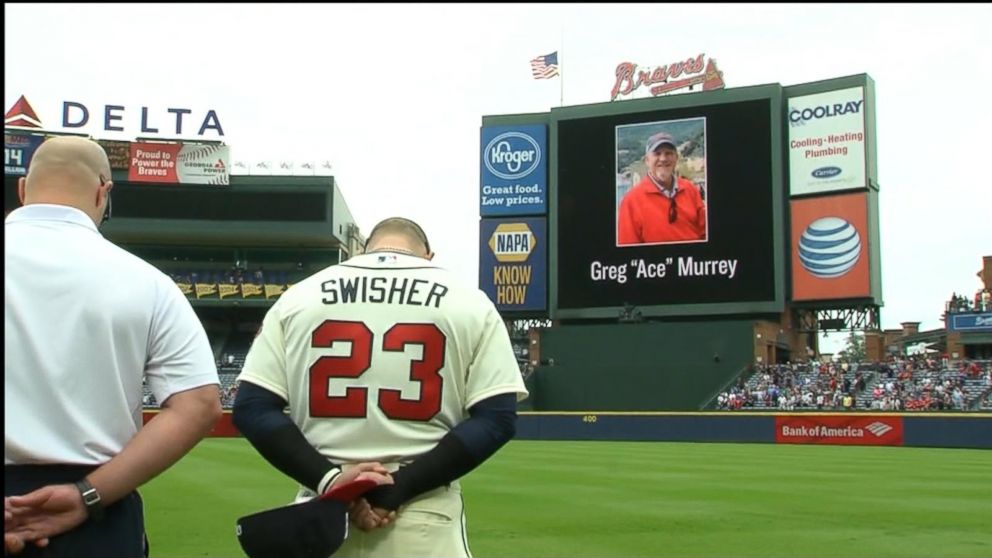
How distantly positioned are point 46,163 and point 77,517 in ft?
3.37

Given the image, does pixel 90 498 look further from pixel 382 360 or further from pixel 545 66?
pixel 545 66

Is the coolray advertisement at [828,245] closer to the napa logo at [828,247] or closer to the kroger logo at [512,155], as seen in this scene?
the napa logo at [828,247]

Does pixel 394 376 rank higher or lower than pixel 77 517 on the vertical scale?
higher

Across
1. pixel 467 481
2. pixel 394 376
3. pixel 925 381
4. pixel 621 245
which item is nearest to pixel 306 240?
pixel 621 245

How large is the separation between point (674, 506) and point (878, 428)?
19.4 metres

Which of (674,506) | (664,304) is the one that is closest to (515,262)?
(664,304)

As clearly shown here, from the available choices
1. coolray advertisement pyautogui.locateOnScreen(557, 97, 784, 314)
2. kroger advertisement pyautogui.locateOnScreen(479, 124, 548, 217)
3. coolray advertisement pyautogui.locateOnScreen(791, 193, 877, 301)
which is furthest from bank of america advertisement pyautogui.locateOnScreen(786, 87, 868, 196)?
kroger advertisement pyautogui.locateOnScreen(479, 124, 548, 217)

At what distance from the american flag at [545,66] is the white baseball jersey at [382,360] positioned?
159 ft

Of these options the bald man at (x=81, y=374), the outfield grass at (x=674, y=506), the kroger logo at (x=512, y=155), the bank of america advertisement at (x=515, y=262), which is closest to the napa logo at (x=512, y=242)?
the bank of america advertisement at (x=515, y=262)

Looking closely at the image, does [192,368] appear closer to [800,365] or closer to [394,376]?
[394,376]

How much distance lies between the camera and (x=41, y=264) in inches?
116

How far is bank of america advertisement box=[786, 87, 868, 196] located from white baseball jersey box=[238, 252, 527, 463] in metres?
39.4

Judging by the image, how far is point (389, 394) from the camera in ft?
11.4

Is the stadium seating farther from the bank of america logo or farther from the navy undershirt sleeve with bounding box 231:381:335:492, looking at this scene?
the navy undershirt sleeve with bounding box 231:381:335:492
